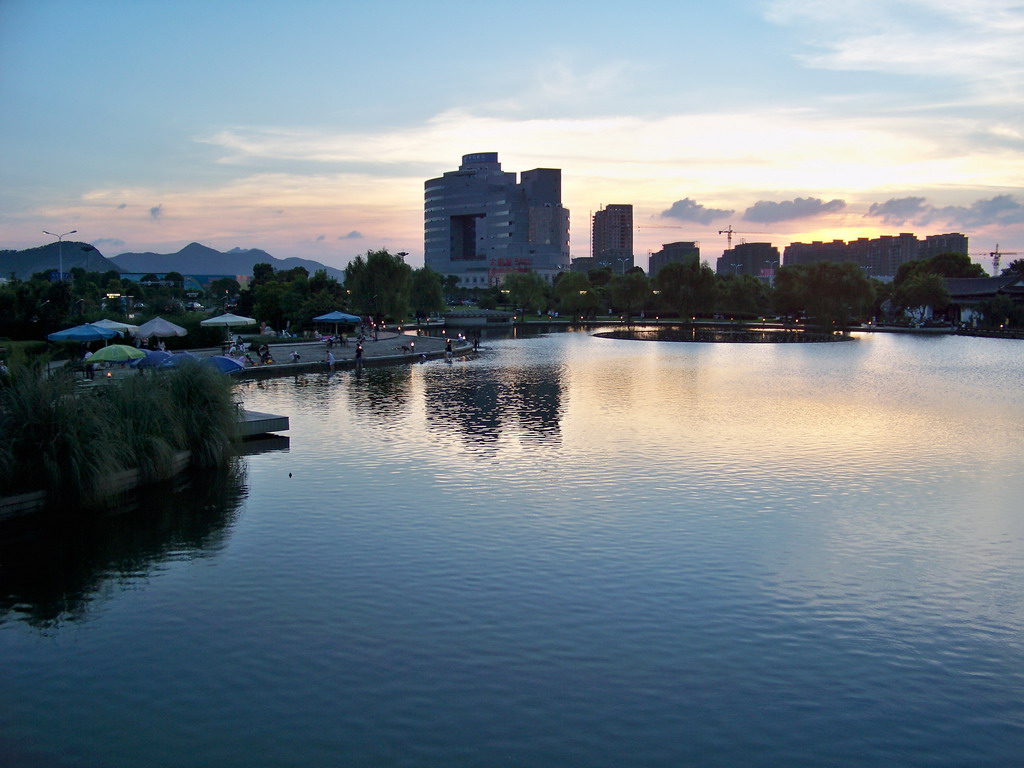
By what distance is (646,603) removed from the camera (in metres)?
12.6

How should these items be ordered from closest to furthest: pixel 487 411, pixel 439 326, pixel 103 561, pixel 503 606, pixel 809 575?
pixel 503 606, pixel 809 575, pixel 103 561, pixel 487 411, pixel 439 326

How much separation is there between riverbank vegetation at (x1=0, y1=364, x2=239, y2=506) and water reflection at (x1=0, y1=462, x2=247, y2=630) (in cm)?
86

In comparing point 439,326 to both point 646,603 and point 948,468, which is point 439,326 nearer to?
point 948,468

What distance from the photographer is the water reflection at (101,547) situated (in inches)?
517

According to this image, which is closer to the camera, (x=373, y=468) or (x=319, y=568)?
(x=319, y=568)

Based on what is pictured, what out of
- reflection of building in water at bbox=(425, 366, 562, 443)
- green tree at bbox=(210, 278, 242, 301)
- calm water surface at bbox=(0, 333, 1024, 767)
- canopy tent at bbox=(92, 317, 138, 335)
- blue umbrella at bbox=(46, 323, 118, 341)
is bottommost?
calm water surface at bbox=(0, 333, 1024, 767)

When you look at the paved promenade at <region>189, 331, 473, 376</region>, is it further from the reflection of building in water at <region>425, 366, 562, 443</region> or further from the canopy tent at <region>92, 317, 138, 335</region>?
the reflection of building in water at <region>425, 366, 562, 443</region>

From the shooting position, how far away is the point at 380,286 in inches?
3260

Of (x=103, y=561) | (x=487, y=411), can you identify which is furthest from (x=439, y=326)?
(x=103, y=561)

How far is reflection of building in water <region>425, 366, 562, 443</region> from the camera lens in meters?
28.0

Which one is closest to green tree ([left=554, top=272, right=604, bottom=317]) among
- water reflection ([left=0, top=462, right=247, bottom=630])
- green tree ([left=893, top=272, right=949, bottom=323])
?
green tree ([left=893, top=272, right=949, bottom=323])

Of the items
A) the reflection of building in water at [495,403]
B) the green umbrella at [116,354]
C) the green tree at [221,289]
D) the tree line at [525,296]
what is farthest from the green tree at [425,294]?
the green tree at [221,289]

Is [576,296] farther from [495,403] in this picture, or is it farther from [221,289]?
[221,289]

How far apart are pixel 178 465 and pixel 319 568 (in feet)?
29.6
